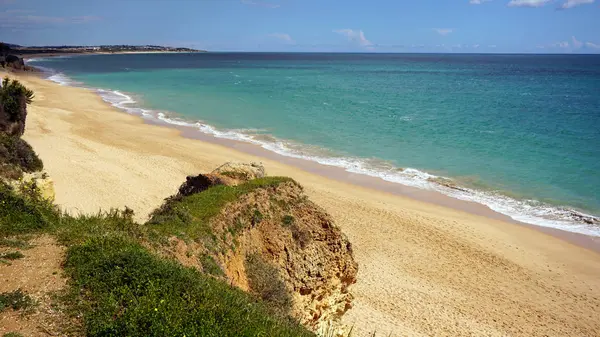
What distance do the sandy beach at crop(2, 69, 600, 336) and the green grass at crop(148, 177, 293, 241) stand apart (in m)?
5.22

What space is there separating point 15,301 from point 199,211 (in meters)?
4.92

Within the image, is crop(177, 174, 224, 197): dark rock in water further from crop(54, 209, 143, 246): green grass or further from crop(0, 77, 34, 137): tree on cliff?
crop(0, 77, 34, 137): tree on cliff

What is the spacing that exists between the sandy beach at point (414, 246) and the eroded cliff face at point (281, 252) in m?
2.35

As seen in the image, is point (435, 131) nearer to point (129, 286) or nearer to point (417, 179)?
point (417, 179)

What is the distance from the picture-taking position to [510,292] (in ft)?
53.6

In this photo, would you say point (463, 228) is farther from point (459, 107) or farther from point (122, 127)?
point (459, 107)

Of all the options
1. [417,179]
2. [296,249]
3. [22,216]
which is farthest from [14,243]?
[417,179]

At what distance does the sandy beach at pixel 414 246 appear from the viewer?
14.6 metres

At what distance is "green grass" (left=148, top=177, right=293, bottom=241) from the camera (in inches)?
388

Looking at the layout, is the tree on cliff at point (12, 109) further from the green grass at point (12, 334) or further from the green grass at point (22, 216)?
the green grass at point (12, 334)

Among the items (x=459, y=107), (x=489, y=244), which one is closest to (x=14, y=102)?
(x=489, y=244)

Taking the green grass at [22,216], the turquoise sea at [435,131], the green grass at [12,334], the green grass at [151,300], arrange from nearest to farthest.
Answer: the green grass at [12,334]
the green grass at [151,300]
the green grass at [22,216]
the turquoise sea at [435,131]

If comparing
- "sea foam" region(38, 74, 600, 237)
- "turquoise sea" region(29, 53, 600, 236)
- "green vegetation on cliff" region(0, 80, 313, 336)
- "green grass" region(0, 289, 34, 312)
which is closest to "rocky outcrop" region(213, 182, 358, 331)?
"green vegetation on cliff" region(0, 80, 313, 336)

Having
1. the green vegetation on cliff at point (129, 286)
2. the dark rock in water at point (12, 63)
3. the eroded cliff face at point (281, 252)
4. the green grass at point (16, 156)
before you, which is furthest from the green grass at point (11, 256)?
the dark rock in water at point (12, 63)
